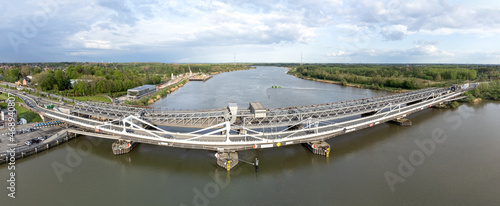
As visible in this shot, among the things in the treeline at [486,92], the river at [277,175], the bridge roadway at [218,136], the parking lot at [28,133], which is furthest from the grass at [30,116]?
the treeline at [486,92]

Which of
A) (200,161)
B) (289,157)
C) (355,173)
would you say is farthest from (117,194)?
(355,173)

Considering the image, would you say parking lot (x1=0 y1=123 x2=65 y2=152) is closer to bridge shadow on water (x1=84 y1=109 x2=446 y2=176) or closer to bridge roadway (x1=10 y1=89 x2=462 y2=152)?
bridge roadway (x1=10 y1=89 x2=462 y2=152)

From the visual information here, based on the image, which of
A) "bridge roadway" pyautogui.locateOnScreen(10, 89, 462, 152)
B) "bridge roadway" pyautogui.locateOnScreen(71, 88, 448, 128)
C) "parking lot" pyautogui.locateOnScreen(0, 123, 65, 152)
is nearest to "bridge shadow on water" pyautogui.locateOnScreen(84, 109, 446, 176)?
Answer: "bridge roadway" pyautogui.locateOnScreen(10, 89, 462, 152)

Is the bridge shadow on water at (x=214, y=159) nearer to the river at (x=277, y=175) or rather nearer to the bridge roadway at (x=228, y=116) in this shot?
the river at (x=277, y=175)

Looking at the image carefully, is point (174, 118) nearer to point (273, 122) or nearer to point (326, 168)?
point (273, 122)

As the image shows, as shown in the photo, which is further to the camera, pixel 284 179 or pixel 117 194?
pixel 284 179
